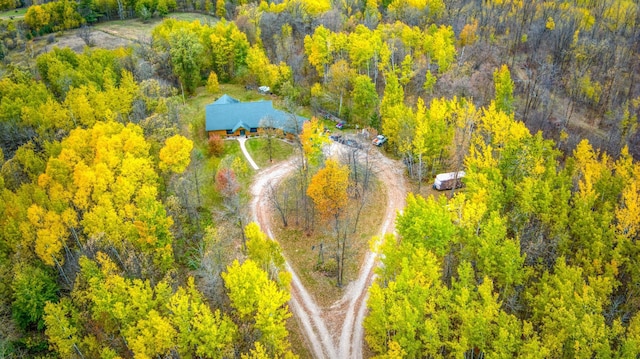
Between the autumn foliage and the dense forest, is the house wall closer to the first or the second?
the dense forest

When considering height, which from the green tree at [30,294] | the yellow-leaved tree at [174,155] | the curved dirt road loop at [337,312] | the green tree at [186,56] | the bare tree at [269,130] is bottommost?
the curved dirt road loop at [337,312]

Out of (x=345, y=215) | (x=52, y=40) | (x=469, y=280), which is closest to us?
(x=469, y=280)

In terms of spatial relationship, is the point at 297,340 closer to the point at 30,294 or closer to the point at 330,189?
the point at 330,189

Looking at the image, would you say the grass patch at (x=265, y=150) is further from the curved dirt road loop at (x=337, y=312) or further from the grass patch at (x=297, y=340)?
the grass patch at (x=297, y=340)

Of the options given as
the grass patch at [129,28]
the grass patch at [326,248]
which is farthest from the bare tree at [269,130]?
the grass patch at [129,28]

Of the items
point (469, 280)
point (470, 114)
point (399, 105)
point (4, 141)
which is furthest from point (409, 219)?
point (4, 141)

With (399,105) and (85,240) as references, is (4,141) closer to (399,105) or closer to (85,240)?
(85,240)

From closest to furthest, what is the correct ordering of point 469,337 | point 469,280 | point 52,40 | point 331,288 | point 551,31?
point 469,337, point 469,280, point 331,288, point 551,31, point 52,40
